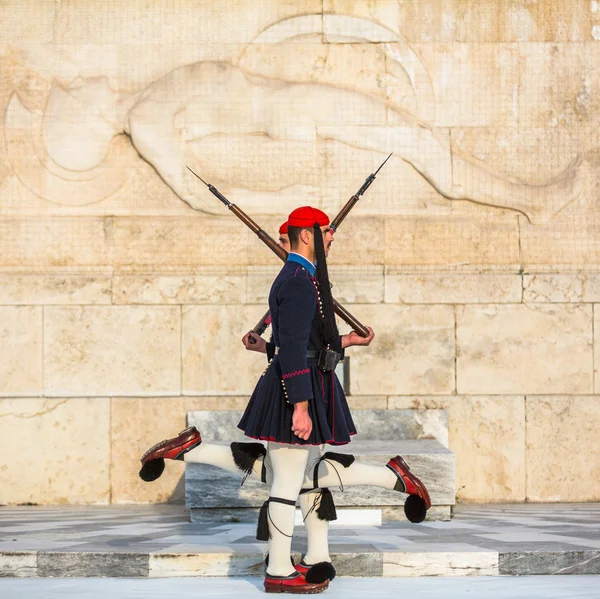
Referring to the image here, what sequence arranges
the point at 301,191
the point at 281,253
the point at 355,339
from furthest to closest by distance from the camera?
the point at 301,191 → the point at 281,253 → the point at 355,339

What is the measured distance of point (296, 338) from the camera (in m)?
5.33

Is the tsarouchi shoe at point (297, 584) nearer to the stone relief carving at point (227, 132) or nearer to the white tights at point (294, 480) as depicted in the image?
the white tights at point (294, 480)

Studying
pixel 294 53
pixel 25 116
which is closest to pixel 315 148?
pixel 294 53

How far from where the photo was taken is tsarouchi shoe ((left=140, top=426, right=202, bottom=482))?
5664 mm

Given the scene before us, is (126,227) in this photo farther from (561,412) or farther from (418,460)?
(561,412)

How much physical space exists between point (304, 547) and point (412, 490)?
91cm

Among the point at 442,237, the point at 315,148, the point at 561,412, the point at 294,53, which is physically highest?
the point at 294,53

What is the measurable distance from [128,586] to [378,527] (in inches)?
87.0

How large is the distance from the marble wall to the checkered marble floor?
160 cm

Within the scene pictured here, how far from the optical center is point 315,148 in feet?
29.4

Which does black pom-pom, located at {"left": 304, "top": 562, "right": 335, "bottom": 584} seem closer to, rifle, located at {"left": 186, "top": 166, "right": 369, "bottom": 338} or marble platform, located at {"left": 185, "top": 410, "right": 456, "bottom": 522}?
rifle, located at {"left": 186, "top": 166, "right": 369, "bottom": 338}

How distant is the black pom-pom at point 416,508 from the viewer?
562 cm

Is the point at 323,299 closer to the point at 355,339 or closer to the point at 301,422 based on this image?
the point at 355,339

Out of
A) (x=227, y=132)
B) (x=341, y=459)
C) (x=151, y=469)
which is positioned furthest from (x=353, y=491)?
(x=227, y=132)
